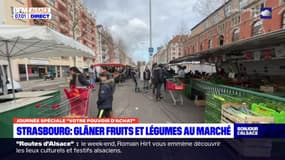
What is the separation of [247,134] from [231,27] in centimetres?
3382

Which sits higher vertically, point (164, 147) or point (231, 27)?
point (231, 27)

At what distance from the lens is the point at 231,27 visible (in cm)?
2981

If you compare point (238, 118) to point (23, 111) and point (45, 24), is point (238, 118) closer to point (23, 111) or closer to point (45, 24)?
point (23, 111)

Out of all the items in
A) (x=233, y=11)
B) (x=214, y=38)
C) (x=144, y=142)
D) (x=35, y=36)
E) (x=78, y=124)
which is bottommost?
(x=144, y=142)

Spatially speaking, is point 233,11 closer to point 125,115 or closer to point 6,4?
point 125,115

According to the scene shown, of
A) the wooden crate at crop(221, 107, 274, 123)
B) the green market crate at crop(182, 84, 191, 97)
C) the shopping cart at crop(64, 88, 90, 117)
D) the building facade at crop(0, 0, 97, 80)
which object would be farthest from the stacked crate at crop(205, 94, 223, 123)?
the building facade at crop(0, 0, 97, 80)

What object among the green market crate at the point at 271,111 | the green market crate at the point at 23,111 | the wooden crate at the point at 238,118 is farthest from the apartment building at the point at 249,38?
the green market crate at the point at 23,111

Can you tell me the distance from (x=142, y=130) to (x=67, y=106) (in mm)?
2163

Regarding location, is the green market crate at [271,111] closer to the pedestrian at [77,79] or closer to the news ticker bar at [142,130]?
the news ticker bar at [142,130]

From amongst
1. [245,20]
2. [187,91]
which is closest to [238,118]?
[187,91]

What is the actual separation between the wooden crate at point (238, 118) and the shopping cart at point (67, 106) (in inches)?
135

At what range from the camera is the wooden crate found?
2.56 metres

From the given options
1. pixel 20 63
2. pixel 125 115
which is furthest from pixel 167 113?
pixel 20 63

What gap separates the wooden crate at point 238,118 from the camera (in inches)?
101
